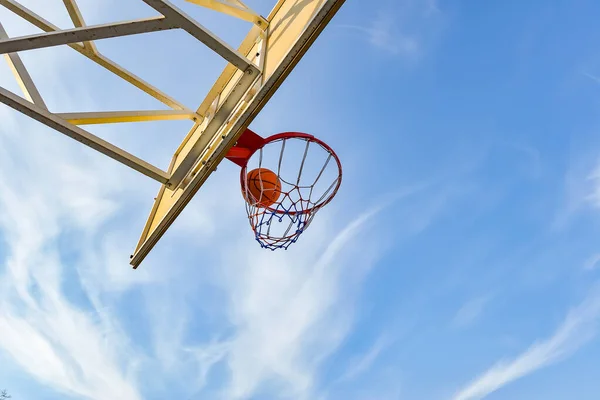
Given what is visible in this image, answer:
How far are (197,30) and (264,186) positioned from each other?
186cm

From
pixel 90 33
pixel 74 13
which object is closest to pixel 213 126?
pixel 90 33

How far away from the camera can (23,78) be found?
4.16 metres

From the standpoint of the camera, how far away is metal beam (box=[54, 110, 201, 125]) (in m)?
4.19

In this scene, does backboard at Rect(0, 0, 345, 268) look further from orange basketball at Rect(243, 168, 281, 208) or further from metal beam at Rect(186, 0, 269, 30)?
orange basketball at Rect(243, 168, 281, 208)

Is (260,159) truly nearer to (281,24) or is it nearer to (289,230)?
(289,230)

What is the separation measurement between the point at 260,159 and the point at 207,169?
62 cm

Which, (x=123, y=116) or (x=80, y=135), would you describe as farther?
(x=123, y=116)

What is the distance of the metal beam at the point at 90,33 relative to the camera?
3.38 metres

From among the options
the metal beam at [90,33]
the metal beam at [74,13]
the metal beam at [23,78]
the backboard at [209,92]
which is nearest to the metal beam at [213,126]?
the backboard at [209,92]

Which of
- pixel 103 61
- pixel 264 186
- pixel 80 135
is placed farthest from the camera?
pixel 264 186

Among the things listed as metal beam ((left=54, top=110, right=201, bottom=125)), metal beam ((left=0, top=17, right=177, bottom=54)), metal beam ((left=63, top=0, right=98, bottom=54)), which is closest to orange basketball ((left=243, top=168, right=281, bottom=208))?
metal beam ((left=54, top=110, right=201, bottom=125))

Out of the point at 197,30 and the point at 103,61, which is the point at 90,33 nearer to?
the point at 197,30

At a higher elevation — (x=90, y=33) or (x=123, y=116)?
(x=123, y=116)

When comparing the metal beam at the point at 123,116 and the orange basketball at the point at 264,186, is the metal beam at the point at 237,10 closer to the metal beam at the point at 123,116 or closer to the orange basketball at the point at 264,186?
the metal beam at the point at 123,116
